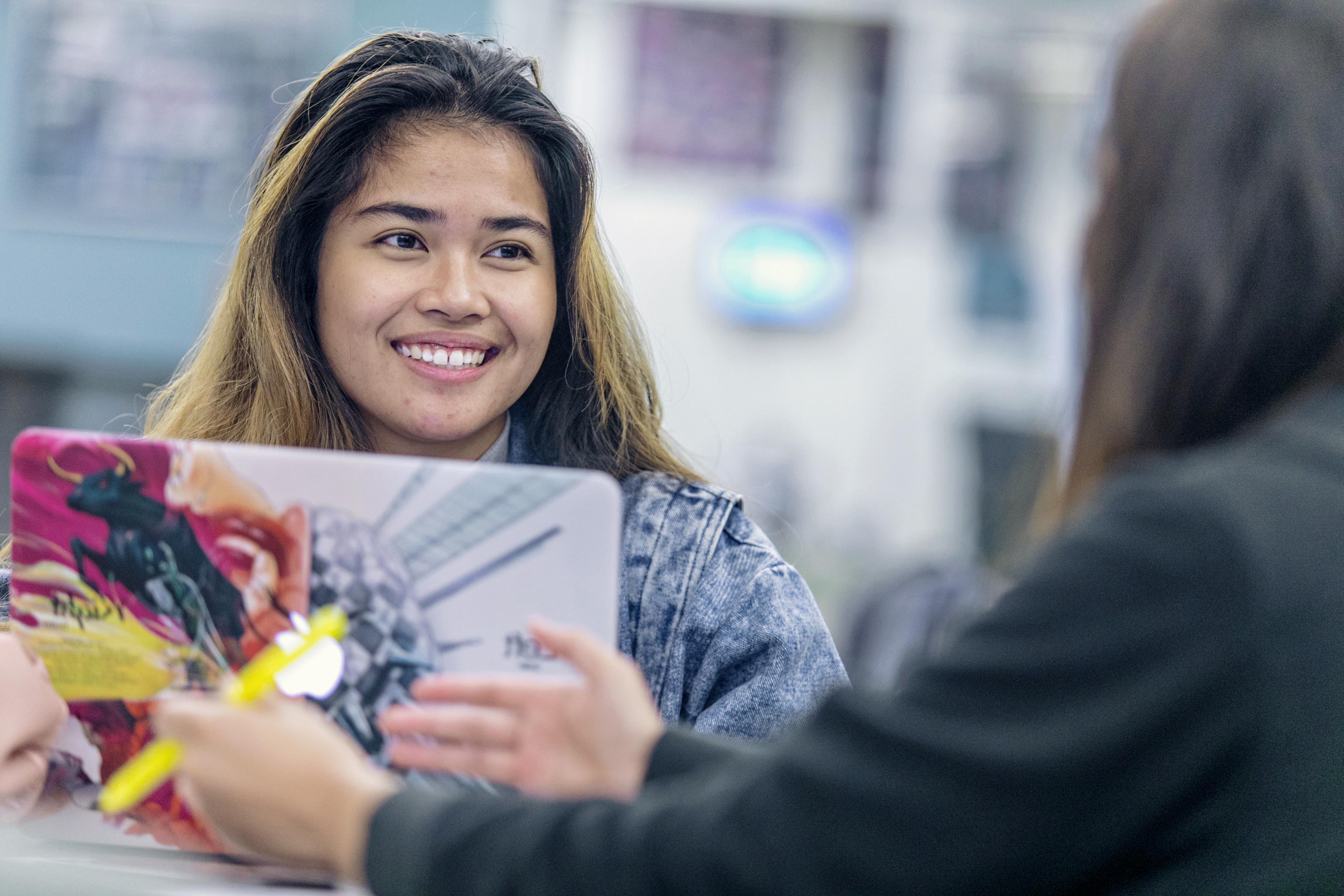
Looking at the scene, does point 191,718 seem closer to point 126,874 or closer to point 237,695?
point 237,695

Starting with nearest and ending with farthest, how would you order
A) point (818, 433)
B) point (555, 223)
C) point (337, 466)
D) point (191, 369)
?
1. point (337, 466)
2. point (555, 223)
3. point (191, 369)
4. point (818, 433)

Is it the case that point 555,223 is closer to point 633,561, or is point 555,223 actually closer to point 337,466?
point 633,561

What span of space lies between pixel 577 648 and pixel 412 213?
0.71 m

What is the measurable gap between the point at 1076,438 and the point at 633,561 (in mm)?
699

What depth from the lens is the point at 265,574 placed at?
1.13 meters

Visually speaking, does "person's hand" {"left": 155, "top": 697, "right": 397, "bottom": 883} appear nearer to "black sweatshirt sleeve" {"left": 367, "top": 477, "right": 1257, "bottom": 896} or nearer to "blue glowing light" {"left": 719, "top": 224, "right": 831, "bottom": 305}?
"black sweatshirt sleeve" {"left": 367, "top": 477, "right": 1257, "bottom": 896}

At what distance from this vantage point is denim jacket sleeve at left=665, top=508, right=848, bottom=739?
143cm

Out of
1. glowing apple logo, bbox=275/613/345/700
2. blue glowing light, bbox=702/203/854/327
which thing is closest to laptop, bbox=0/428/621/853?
glowing apple logo, bbox=275/613/345/700

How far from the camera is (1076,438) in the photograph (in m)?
0.95

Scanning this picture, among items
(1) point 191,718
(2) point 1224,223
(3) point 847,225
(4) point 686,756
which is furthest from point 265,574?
(3) point 847,225

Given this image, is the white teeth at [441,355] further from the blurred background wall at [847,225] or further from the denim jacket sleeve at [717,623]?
the blurred background wall at [847,225]

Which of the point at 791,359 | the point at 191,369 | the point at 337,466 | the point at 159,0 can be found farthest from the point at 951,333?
the point at 337,466

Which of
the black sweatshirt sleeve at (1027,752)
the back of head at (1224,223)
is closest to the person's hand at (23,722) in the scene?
the black sweatshirt sleeve at (1027,752)

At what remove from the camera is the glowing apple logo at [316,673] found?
111 cm
